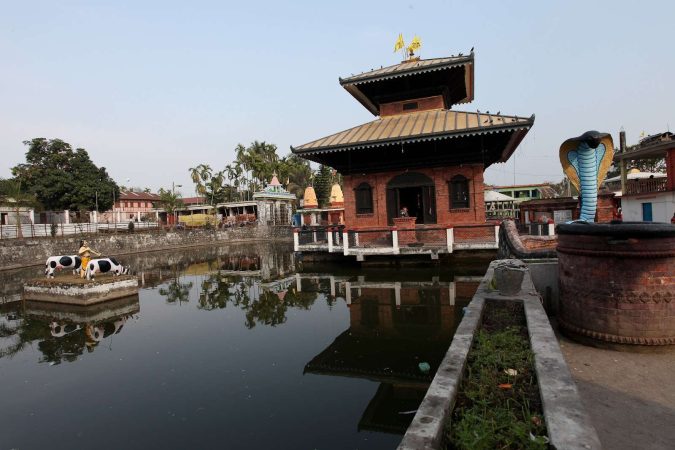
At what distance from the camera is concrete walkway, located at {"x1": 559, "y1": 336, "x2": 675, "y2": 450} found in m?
2.99

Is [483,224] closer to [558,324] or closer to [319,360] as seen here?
[558,324]

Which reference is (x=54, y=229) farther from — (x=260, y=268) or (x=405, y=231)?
(x=405, y=231)

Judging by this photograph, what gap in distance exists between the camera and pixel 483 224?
15922 mm

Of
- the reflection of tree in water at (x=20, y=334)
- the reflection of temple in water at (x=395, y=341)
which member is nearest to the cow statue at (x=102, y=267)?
the reflection of tree in water at (x=20, y=334)

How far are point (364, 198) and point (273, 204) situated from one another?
27721 millimetres

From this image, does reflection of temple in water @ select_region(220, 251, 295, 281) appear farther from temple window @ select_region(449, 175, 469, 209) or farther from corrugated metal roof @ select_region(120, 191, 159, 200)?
corrugated metal roof @ select_region(120, 191, 159, 200)

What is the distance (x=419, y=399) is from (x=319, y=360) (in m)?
2.17

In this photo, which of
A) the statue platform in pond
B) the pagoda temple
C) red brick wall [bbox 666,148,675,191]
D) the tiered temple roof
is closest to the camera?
the statue platform in pond

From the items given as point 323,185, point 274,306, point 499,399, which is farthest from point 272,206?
point 499,399

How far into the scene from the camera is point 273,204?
45.3m

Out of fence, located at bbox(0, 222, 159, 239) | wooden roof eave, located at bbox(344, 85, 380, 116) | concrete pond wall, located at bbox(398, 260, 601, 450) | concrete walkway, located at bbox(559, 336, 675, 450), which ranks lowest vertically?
concrete walkway, located at bbox(559, 336, 675, 450)

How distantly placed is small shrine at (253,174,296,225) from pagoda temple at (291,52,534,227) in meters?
24.6

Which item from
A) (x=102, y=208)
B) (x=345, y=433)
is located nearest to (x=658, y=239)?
(x=345, y=433)

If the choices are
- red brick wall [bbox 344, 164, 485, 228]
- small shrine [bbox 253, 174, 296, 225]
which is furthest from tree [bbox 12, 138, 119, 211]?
red brick wall [bbox 344, 164, 485, 228]
